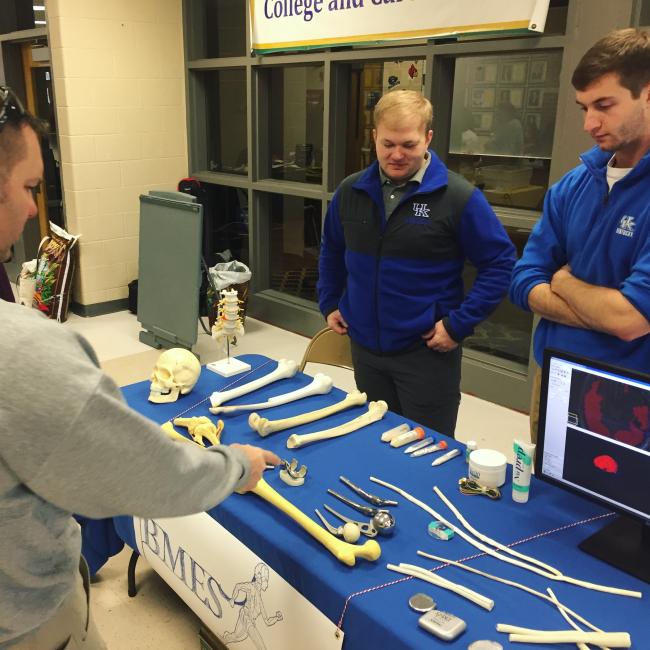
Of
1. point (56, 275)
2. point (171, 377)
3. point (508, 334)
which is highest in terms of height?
point (171, 377)

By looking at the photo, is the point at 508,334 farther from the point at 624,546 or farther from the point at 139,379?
the point at 624,546

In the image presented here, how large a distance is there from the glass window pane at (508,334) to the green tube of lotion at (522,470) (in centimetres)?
243

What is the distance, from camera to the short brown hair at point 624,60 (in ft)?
5.42

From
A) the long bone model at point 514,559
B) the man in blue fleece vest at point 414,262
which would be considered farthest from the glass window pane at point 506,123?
the long bone model at point 514,559

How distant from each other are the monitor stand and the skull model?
1.27 meters

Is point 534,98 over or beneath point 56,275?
over

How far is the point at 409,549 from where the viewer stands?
4.65ft

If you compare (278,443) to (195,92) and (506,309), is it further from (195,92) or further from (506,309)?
(195,92)

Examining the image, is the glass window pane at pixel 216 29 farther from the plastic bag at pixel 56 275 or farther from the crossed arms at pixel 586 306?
the crossed arms at pixel 586 306

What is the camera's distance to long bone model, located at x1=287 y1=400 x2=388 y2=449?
6.02 feet

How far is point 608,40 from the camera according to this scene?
1.70m

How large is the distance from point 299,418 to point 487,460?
585 mm

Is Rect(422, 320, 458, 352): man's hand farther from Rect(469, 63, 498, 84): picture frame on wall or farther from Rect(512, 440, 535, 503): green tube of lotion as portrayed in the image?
Rect(469, 63, 498, 84): picture frame on wall

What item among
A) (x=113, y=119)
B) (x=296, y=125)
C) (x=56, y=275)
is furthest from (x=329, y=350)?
(x=296, y=125)
